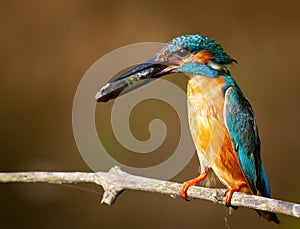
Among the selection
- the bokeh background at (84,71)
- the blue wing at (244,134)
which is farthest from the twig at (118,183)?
the bokeh background at (84,71)

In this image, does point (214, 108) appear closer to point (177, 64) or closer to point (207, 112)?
point (207, 112)

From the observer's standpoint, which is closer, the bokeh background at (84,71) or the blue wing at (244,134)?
the blue wing at (244,134)

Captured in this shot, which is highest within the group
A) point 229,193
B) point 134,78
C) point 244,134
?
point 134,78

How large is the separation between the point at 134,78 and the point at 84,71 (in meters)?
1.64

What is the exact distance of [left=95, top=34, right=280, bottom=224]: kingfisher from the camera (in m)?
1.59

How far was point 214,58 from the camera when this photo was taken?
1.63 m

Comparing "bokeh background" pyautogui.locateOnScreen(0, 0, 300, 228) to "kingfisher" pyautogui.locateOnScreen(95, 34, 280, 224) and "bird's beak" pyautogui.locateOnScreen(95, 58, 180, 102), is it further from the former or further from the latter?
"bird's beak" pyautogui.locateOnScreen(95, 58, 180, 102)

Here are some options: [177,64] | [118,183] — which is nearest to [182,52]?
[177,64]

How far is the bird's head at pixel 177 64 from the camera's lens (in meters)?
1.56

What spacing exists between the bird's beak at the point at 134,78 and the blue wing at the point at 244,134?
16cm

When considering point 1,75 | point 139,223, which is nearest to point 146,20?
point 1,75

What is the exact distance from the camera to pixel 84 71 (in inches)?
125

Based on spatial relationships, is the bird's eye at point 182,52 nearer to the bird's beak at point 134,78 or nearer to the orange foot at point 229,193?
the bird's beak at point 134,78

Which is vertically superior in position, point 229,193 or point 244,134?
point 244,134
